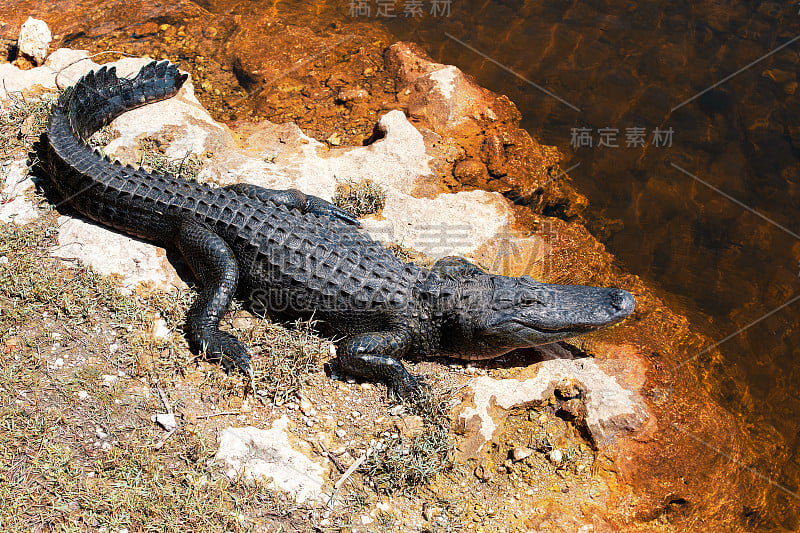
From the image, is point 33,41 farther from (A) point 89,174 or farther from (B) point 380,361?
(B) point 380,361

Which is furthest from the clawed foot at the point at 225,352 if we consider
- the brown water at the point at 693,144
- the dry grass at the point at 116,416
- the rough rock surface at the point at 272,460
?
the brown water at the point at 693,144

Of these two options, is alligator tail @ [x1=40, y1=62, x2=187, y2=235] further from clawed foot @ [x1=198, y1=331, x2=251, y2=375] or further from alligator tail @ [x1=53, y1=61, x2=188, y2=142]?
clawed foot @ [x1=198, y1=331, x2=251, y2=375]

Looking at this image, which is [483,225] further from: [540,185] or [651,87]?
[651,87]

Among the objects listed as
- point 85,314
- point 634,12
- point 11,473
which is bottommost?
point 11,473

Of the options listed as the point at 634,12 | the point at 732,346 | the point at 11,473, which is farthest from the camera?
the point at 634,12

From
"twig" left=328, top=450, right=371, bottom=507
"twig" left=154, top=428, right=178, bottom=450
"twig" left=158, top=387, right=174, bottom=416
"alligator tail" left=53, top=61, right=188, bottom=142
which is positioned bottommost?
"twig" left=328, top=450, right=371, bottom=507

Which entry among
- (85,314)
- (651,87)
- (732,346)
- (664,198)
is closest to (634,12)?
(651,87)

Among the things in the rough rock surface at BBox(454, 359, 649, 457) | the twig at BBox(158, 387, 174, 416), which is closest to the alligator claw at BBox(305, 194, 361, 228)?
the rough rock surface at BBox(454, 359, 649, 457)
